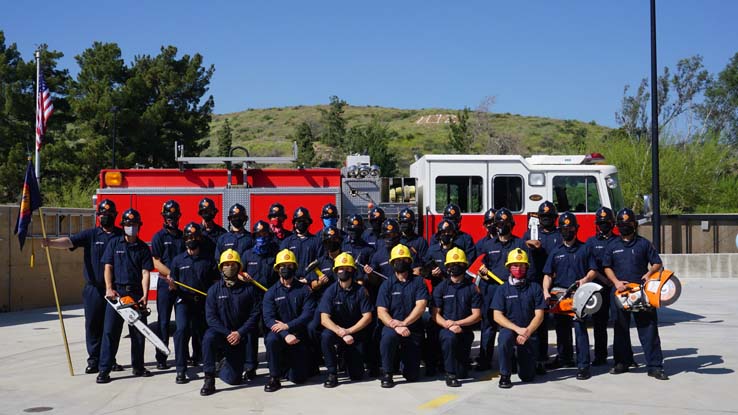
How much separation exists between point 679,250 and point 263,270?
24.5m

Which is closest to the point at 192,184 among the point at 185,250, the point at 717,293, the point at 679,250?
the point at 185,250

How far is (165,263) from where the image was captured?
10.3 m

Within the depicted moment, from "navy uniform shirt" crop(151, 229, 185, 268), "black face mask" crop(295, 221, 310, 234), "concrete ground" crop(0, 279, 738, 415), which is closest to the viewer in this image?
"concrete ground" crop(0, 279, 738, 415)

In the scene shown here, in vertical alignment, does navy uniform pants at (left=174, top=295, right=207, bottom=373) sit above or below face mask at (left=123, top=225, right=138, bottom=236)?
below

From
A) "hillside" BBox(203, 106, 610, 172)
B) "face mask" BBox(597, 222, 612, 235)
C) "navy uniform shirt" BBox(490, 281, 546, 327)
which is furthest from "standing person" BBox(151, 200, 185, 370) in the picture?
"hillside" BBox(203, 106, 610, 172)

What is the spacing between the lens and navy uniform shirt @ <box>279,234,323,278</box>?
1042 cm

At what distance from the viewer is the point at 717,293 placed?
66.4 feet

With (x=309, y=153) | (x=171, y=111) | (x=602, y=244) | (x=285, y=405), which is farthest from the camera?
(x=309, y=153)

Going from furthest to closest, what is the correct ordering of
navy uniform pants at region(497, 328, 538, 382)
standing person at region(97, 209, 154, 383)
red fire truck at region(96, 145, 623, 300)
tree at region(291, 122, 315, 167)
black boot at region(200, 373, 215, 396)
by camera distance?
1. tree at region(291, 122, 315, 167)
2. red fire truck at region(96, 145, 623, 300)
3. standing person at region(97, 209, 154, 383)
4. navy uniform pants at region(497, 328, 538, 382)
5. black boot at region(200, 373, 215, 396)

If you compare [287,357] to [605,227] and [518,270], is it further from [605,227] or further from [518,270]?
[605,227]

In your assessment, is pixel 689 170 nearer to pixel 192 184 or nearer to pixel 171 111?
pixel 171 111

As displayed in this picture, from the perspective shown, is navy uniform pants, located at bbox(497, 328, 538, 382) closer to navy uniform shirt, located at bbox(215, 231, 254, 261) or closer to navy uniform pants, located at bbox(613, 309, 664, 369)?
navy uniform pants, located at bbox(613, 309, 664, 369)

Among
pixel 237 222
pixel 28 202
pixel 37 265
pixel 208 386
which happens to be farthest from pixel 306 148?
pixel 208 386

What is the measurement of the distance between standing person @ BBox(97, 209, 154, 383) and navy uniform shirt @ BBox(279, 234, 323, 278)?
5.95ft
